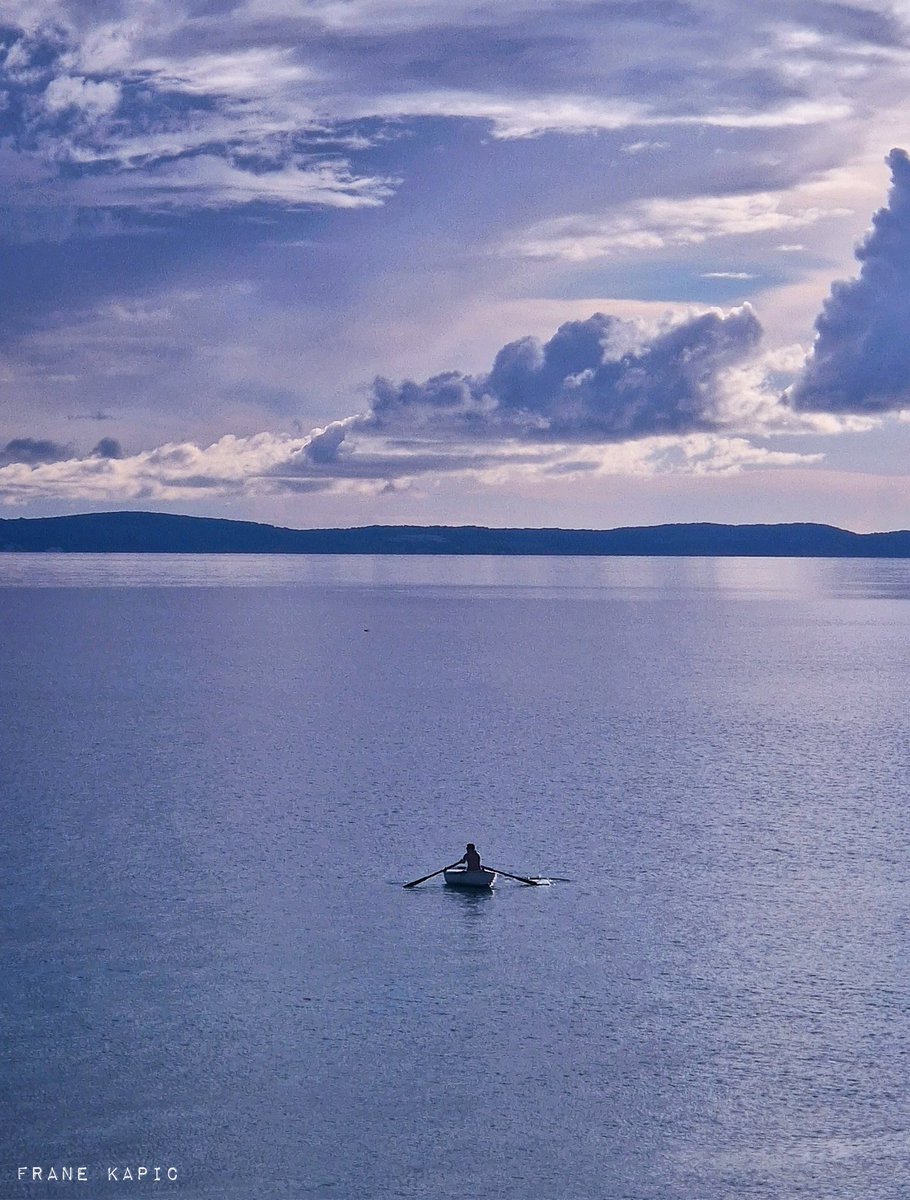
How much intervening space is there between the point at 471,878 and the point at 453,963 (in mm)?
6885

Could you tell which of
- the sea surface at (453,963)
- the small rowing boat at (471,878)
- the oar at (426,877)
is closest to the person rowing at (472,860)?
the small rowing boat at (471,878)

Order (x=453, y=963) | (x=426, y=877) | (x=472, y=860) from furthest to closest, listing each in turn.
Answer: (x=426, y=877) → (x=472, y=860) → (x=453, y=963)

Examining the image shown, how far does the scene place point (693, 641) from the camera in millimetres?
161000

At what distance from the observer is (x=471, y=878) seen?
148 feet

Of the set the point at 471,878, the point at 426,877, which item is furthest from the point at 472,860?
the point at 426,877

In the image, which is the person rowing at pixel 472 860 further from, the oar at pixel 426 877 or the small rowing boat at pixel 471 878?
the oar at pixel 426 877

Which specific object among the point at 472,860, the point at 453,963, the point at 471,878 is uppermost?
the point at 472,860

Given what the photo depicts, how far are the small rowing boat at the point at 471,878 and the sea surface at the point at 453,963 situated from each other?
44 cm

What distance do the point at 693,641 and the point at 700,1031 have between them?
5104 inches

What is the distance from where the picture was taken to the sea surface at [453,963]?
27375mm

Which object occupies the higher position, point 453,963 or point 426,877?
point 426,877

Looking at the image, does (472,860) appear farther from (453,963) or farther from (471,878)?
(453,963)

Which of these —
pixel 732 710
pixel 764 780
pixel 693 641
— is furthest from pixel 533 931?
pixel 693 641

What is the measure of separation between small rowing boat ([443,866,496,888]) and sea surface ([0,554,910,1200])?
17.4 inches
